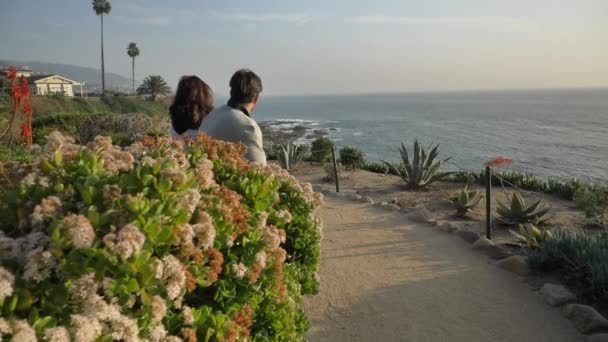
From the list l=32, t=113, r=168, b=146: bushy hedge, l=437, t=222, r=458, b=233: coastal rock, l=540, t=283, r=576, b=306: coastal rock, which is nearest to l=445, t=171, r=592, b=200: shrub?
l=437, t=222, r=458, b=233: coastal rock

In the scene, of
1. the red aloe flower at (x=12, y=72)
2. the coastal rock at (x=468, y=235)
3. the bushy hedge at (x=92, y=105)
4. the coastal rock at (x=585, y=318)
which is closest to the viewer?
the coastal rock at (x=585, y=318)

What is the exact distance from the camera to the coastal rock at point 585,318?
3453 mm

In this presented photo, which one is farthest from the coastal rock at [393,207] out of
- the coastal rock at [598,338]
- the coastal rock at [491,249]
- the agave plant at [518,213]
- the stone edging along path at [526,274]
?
the coastal rock at [598,338]

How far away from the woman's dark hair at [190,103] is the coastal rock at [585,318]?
3.76m

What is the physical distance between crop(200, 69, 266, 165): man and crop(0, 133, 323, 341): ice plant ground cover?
3.39 feet

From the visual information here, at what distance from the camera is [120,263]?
134 centimetres

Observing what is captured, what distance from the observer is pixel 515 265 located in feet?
15.5

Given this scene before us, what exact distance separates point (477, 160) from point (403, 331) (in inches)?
1080

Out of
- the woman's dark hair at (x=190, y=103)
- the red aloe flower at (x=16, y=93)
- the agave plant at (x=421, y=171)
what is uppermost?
the red aloe flower at (x=16, y=93)

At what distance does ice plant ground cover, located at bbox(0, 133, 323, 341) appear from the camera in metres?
1.29

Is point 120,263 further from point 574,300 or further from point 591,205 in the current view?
point 591,205

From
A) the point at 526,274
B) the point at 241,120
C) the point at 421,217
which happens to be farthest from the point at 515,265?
the point at 241,120

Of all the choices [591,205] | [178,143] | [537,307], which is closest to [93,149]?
[178,143]

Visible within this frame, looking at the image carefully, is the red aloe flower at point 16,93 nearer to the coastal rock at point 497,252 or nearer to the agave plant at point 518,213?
the coastal rock at point 497,252
